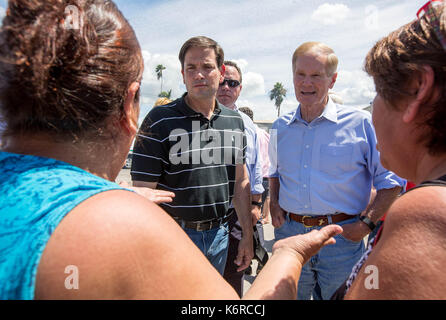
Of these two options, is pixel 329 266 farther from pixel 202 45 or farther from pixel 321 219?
pixel 202 45

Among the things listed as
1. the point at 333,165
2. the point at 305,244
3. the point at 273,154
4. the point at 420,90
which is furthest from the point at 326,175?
the point at 420,90

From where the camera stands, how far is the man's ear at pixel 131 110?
998mm

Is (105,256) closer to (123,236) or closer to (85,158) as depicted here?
(123,236)

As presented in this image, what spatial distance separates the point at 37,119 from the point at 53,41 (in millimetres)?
229

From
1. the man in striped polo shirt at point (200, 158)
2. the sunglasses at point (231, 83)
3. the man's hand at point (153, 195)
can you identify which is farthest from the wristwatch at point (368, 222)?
the sunglasses at point (231, 83)

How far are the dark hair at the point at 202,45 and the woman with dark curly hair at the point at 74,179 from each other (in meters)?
1.98

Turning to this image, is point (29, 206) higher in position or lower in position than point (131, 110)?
lower

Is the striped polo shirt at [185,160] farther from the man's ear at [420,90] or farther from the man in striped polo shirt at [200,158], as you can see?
the man's ear at [420,90]

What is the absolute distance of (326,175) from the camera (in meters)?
2.67

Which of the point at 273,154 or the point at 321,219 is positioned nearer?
the point at 321,219

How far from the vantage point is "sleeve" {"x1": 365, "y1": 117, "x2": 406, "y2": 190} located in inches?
100

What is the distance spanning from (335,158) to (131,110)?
211cm

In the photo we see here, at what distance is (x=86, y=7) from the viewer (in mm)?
897
